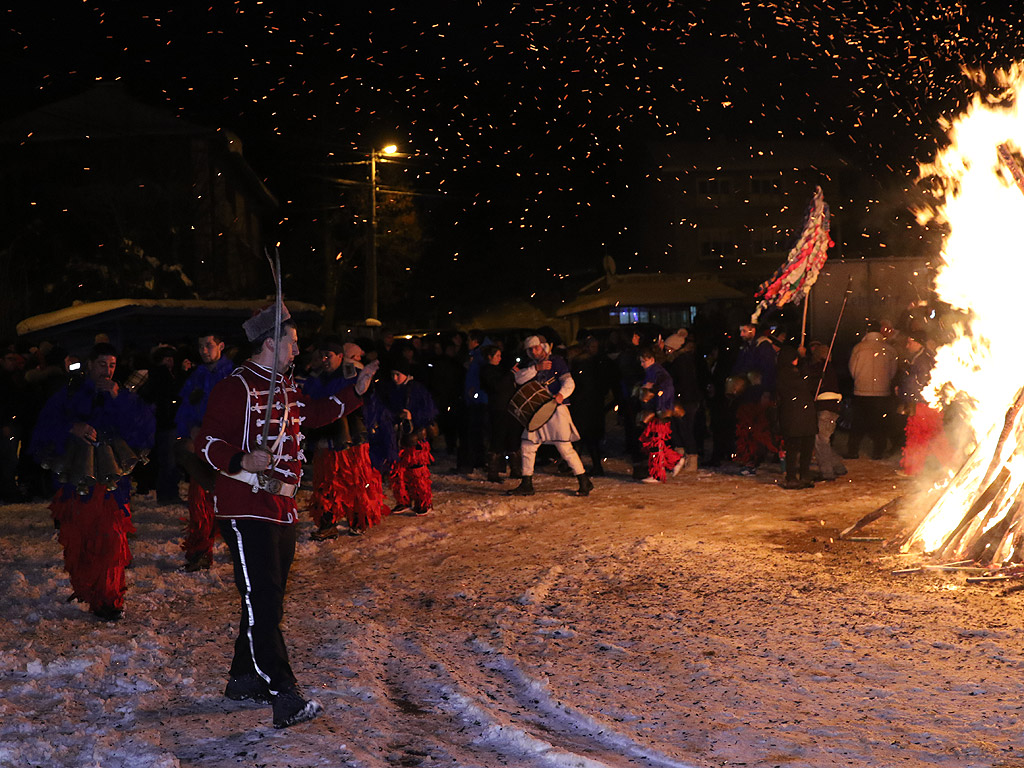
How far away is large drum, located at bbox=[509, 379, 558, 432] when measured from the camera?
1176 centimetres

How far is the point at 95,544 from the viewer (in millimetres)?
7074

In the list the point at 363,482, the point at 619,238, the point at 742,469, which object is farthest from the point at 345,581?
the point at 619,238

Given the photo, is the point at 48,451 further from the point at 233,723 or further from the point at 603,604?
the point at 603,604

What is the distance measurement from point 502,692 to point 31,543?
632cm

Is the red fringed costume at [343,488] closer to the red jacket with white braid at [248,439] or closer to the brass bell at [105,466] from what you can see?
the brass bell at [105,466]

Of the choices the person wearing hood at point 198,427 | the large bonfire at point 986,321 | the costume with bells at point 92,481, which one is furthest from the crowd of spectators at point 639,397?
the costume with bells at point 92,481

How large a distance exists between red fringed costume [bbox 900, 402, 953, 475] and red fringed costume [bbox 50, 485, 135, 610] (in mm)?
8666

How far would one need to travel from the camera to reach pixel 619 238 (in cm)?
4644

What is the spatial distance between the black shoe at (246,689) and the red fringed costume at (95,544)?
7.20 feet

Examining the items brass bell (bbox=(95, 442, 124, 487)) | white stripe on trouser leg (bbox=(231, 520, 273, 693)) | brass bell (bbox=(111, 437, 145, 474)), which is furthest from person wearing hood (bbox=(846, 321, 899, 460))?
white stripe on trouser leg (bbox=(231, 520, 273, 693))

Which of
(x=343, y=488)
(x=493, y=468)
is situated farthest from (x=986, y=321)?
(x=493, y=468)

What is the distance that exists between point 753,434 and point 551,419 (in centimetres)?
339

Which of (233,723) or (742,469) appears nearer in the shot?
(233,723)

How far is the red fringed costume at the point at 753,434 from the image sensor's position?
13836 millimetres
